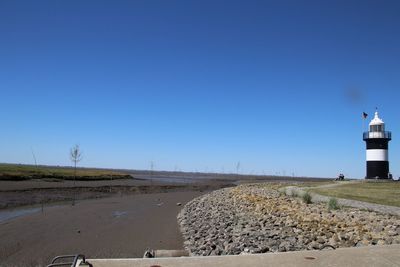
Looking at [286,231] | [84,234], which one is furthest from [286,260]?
[84,234]

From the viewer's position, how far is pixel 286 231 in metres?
15.2

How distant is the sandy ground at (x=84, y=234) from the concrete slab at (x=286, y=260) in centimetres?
704

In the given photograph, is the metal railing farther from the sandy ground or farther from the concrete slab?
the concrete slab

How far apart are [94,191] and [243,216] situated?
91.9 feet

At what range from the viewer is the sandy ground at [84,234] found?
14.7m

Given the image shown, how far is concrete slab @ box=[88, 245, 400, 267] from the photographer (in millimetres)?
6723

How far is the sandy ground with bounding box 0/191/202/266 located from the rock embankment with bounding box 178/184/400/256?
1.27 m

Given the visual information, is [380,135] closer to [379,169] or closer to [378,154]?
[378,154]

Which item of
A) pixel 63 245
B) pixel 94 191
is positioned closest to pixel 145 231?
pixel 63 245

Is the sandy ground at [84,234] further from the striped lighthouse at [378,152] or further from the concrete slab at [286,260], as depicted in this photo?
the striped lighthouse at [378,152]

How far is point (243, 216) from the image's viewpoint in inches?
832

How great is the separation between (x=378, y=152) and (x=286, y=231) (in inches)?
1492

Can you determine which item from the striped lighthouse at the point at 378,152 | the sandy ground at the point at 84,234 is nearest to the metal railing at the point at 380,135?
the striped lighthouse at the point at 378,152

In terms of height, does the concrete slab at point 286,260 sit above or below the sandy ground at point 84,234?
above
